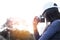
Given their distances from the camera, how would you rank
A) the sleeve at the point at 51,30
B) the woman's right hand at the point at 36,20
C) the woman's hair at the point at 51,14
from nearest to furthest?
1. the sleeve at the point at 51,30
2. the woman's hair at the point at 51,14
3. the woman's right hand at the point at 36,20

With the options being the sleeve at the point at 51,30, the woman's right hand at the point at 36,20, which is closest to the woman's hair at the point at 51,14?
the sleeve at the point at 51,30

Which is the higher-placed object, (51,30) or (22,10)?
(22,10)

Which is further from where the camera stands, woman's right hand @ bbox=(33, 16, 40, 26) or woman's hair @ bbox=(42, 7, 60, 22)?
woman's right hand @ bbox=(33, 16, 40, 26)

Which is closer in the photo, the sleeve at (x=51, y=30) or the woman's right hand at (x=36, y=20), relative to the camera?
the sleeve at (x=51, y=30)

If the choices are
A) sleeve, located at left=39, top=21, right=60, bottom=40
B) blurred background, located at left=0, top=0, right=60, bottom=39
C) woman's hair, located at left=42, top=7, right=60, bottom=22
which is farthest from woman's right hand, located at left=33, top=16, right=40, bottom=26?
sleeve, located at left=39, top=21, right=60, bottom=40

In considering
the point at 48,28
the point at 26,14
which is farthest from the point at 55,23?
the point at 26,14

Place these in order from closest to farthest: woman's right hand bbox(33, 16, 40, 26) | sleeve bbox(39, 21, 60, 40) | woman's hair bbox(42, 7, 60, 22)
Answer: sleeve bbox(39, 21, 60, 40) → woman's hair bbox(42, 7, 60, 22) → woman's right hand bbox(33, 16, 40, 26)

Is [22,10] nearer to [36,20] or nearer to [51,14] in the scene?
[36,20]

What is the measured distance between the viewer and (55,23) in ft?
4.28

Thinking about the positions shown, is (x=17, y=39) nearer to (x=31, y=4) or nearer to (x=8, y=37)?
(x=8, y=37)

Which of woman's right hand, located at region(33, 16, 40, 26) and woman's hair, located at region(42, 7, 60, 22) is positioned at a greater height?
woman's hair, located at region(42, 7, 60, 22)

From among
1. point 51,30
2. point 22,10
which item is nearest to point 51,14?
point 51,30

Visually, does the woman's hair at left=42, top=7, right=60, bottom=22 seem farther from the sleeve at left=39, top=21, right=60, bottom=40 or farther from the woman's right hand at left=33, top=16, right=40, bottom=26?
the woman's right hand at left=33, top=16, right=40, bottom=26

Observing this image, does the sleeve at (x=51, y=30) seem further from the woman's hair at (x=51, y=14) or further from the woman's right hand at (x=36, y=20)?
the woman's right hand at (x=36, y=20)
